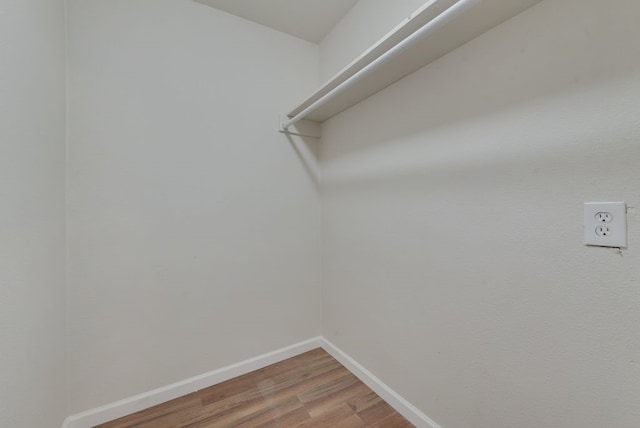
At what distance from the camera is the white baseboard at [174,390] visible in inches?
48.9

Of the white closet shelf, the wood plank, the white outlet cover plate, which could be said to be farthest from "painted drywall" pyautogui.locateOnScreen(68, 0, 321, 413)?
the white outlet cover plate

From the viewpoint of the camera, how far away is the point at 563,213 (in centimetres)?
78

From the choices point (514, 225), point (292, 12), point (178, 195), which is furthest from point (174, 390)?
point (292, 12)

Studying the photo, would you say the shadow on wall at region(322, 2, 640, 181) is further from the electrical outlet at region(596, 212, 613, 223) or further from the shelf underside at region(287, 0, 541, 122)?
the electrical outlet at region(596, 212, 613, 223)

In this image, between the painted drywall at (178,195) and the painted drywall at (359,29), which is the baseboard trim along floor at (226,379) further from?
the painted drywall at (359,29)

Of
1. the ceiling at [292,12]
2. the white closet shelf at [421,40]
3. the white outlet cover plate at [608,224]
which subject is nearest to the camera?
the white outlet cover plate at [608,224]

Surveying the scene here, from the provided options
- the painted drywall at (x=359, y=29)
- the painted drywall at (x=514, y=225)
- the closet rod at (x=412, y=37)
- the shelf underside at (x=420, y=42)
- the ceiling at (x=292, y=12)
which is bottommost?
the painted drywall at (x=514, y=225)

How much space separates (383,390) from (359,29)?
2125 millimetres

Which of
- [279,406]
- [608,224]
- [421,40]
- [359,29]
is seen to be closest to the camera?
[608,224]

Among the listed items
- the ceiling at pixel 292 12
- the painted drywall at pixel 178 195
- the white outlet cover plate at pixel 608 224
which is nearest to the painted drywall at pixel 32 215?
the painted drywall at pixel 178 195

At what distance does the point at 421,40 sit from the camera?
2.85ft

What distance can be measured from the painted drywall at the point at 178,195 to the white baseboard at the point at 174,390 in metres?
0.04

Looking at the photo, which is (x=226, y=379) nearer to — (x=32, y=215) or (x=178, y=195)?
(x=178, y=195)

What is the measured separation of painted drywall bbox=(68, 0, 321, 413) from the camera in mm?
1244
